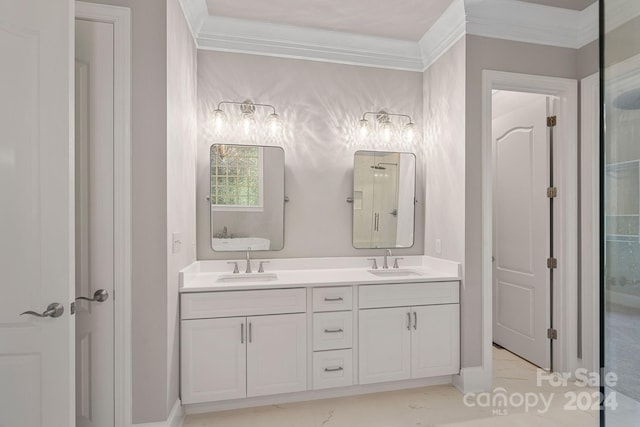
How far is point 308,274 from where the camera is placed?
8.25ft

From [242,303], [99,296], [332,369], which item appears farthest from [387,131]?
[99,296]

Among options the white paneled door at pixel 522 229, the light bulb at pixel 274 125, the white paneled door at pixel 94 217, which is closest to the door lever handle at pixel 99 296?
the white paneled door at pixel 94 217

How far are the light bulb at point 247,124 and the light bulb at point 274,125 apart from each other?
131 mm

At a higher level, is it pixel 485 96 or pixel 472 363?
pixel 485 96

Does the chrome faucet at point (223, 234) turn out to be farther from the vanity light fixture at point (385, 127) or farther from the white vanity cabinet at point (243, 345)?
the vanity light fixture at point (385, 127)

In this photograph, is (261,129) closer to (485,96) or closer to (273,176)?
(273,176)

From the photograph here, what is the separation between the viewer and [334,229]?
109 inches

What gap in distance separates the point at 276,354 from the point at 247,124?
178 centimetres

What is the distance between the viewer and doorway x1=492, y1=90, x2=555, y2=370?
2684mm

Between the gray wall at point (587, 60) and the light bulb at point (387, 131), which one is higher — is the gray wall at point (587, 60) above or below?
above

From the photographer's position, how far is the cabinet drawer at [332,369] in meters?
2.20

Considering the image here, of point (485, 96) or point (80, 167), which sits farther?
point (485, 96)

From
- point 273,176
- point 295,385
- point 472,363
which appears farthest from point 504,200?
point 295,385

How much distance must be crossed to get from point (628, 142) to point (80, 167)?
258 centimetres
